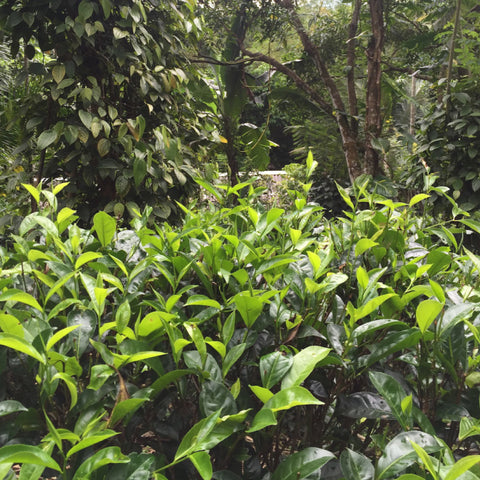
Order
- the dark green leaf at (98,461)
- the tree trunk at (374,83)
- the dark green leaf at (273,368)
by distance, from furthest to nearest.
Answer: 1. the tree trunk at (374,83)
2. the dark green leaf at (273,368)
3. the dark green leaf at (98,461)

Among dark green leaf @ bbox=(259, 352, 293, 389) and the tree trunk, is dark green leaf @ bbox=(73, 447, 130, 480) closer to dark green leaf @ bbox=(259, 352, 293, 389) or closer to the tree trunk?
dark green leaf @ bbox=(259, 352, 293, 389)

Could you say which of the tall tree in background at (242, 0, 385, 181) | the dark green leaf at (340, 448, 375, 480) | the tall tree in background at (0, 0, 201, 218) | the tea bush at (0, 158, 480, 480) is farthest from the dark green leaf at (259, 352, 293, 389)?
the tall tree in background at (242, 0, 385, 181)

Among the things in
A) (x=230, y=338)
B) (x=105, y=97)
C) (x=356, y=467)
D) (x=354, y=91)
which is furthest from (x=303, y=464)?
(x=354, y=91)

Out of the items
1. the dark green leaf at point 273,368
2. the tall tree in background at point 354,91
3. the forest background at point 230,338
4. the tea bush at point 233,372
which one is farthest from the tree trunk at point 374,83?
the dark green leaf at point 273,368

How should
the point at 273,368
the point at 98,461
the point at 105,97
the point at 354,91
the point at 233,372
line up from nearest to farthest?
the point at 98,461 < the point at 273,368 < the point at 233,372 < the point at 105,97 < the point at 354,91

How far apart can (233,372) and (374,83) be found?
181 inches

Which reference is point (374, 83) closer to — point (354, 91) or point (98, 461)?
point (354, 91)

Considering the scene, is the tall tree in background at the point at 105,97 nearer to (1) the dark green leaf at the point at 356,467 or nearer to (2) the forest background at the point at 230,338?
(2) the forest background at the point at 230,338

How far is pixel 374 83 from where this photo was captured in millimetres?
4707

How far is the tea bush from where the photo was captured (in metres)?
0.55

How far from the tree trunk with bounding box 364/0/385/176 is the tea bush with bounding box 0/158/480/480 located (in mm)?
4132

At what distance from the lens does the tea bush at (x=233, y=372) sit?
0.55 m

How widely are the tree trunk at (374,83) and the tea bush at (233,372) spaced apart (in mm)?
4132

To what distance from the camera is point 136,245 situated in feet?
3.48
